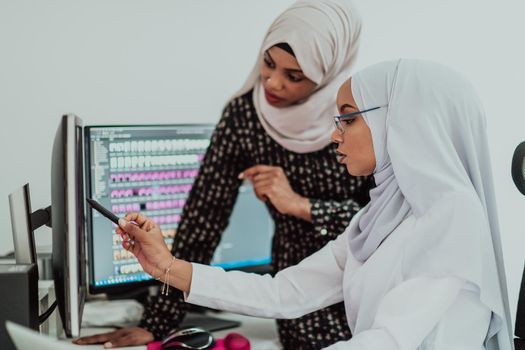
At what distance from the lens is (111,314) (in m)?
1.70

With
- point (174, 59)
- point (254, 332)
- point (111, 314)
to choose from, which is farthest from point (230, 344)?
point (174, 59)

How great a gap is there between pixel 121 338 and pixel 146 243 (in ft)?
1.25

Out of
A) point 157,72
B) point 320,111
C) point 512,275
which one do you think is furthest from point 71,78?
point 512,275

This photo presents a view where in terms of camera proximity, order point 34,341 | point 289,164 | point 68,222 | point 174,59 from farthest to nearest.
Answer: point 174,59
point 289,164
point 68,222
point 34,341

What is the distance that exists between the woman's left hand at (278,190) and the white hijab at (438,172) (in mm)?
364

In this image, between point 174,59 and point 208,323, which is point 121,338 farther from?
point 174,59

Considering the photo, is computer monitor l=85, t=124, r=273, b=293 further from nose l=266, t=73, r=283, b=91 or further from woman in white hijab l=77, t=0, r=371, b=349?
nose l=266, t=73, r=283, b=91

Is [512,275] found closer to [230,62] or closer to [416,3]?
[416,3]

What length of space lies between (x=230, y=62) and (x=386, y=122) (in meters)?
0.98

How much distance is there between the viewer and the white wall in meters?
1.79

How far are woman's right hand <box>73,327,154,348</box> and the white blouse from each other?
30 cm

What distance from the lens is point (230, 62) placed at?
2.07 metres

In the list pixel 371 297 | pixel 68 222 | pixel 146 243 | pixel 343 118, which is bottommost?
pixel 371 297

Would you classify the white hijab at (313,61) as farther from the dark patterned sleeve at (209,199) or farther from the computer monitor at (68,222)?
the computer monitor at (68,222)
